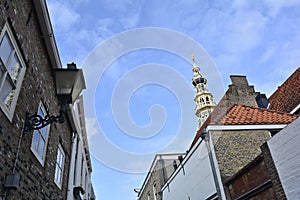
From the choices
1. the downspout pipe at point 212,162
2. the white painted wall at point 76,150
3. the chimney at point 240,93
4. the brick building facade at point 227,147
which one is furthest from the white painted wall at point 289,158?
the chimney at point 240,93

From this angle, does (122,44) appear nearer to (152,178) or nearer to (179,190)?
(179,190)

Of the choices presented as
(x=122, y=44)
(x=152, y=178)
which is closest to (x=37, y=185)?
(x=122, y=44)

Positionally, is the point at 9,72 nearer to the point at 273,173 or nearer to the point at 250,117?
the point at 273,173

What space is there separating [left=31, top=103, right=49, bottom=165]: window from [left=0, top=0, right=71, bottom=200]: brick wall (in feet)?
0.52

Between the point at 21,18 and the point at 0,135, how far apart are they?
2081 mm

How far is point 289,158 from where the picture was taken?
5.07 metres

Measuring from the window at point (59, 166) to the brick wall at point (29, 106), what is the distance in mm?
384

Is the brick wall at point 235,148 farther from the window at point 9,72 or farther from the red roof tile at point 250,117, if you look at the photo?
the window at point 9,72

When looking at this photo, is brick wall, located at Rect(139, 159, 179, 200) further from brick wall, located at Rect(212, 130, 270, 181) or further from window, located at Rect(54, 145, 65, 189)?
window, located at Rect(54, 145, 65, 189)

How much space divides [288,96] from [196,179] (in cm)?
679

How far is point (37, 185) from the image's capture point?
16.4 feet

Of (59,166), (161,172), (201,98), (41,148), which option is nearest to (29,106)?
(41,148)

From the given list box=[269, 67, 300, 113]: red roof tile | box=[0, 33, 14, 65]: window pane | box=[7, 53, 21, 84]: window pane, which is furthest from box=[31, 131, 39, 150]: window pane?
box=[269, 67, 300, 113]: red roof tile

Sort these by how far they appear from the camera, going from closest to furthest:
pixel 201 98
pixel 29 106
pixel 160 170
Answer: pixel 29 106 < pixel 160 170 < pixel 201 98
